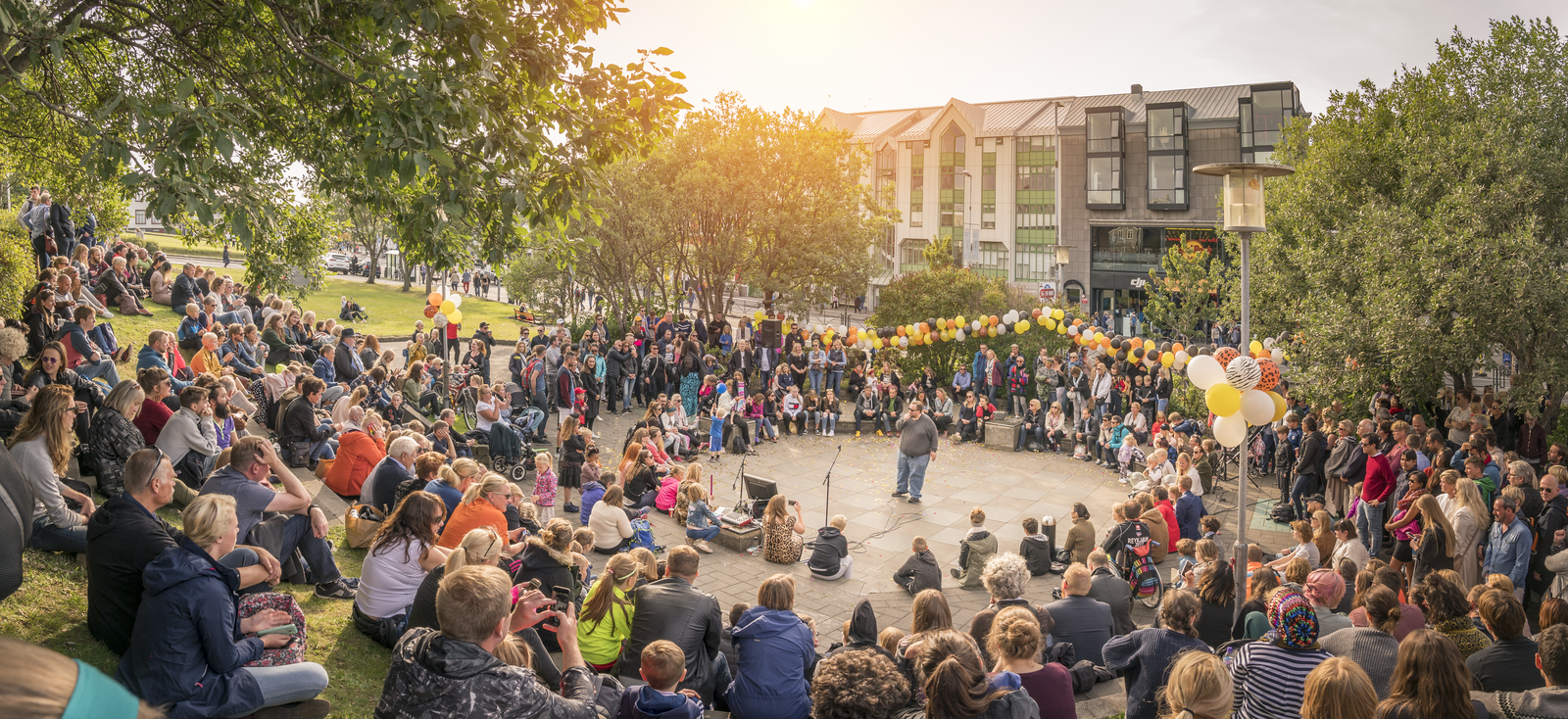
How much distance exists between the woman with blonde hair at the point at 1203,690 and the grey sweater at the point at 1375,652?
5.68ft

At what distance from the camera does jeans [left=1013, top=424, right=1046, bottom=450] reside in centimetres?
1727

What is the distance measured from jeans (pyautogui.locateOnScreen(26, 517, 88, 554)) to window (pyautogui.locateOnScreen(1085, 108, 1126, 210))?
4505cm

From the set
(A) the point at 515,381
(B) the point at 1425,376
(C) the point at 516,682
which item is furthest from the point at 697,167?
(C) the point at 516,682

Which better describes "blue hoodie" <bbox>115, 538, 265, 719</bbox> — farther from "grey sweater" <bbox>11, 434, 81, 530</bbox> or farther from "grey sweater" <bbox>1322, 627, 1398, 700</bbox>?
"grey sweater" <bbox>1322, 627, 1398, 700</bbox>

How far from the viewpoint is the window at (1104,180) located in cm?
4412

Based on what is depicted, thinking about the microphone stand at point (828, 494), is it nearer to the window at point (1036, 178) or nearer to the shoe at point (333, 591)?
the shoe at point (333, 591)

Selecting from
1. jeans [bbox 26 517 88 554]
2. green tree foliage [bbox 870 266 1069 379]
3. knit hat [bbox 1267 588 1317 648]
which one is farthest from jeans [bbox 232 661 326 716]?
green tree foliage [bbox 870 266 1069 379]

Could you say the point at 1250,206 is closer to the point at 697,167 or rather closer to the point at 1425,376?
the point at 1425,376

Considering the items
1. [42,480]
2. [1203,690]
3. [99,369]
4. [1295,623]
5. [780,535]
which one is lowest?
[780,535]

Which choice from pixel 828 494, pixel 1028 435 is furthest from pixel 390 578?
pixel 1028 435

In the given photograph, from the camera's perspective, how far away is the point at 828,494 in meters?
12.7

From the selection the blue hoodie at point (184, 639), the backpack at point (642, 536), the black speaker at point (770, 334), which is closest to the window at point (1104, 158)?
the black speaker at point (770, 334)

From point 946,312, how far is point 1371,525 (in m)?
12.2

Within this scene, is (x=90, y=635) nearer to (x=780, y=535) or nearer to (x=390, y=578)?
(x=390, y=578)
